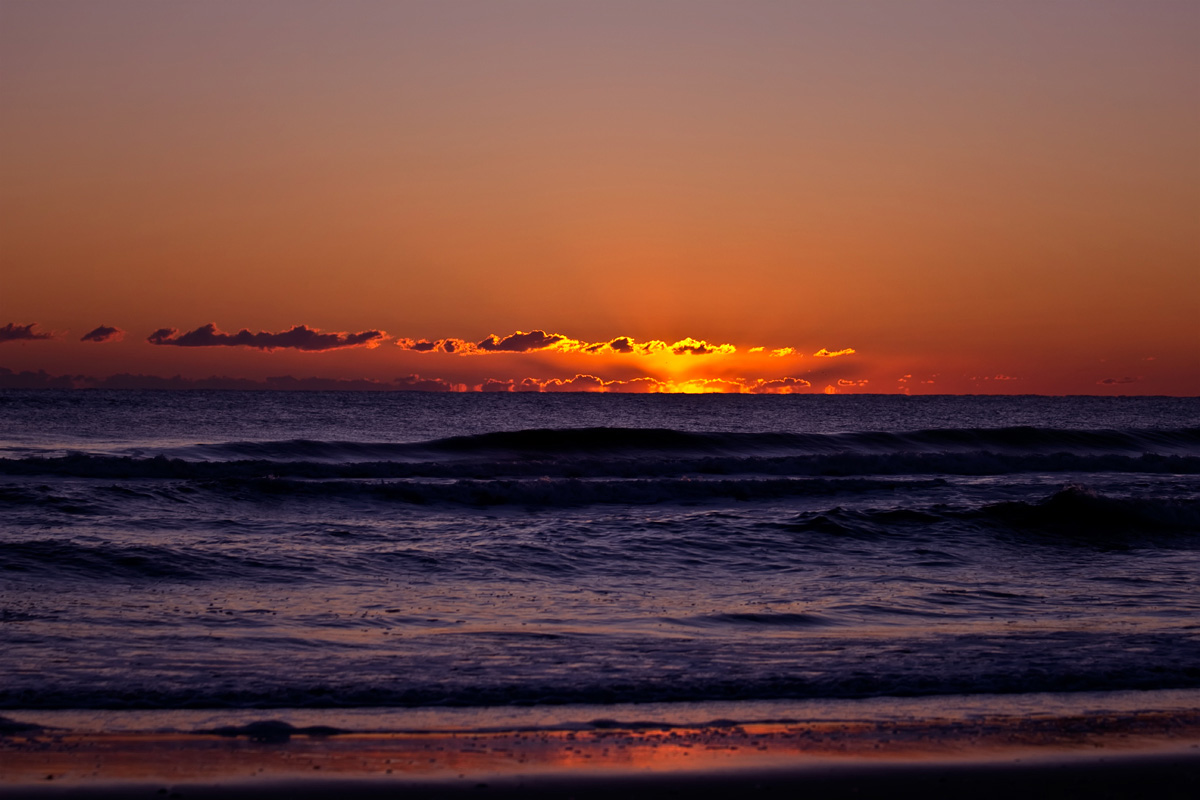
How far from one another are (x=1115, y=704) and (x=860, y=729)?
208cm

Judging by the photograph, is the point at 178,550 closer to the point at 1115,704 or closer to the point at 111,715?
the point at 111,715

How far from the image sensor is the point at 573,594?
396 inches

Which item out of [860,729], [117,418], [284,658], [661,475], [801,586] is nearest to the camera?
[860,729]

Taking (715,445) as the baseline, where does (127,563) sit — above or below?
below

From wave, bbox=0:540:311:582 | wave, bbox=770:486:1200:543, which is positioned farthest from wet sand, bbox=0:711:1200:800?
wave, bbox=770:486:1200:543

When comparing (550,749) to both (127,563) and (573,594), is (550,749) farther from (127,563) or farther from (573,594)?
(127,563)

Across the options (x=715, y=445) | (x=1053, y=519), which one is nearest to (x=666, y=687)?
(x=1053, y=519)

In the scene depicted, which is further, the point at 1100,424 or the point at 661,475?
the point at 1100,424

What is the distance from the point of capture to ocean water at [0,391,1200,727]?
6672 mm

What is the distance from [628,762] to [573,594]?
4760mm

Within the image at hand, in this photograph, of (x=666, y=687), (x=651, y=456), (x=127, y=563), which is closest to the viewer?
(x=666, y=687)

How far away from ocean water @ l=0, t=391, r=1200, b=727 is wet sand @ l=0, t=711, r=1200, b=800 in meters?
0.47

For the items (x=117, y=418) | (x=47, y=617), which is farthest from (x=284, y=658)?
(x=117, y=418)

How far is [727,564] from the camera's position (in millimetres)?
12125
